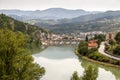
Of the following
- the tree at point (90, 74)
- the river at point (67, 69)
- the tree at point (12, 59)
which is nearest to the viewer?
the tree at point (12, 59)

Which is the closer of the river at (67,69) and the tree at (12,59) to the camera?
the tree at (12,59)

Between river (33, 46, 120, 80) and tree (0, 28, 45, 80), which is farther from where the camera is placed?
river (33, 46, 120, 80)

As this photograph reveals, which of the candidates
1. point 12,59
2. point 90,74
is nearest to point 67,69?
point 90,74

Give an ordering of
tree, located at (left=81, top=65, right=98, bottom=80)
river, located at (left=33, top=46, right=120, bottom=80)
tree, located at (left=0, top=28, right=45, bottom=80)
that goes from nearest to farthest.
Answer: tree, located at (left=0, top=28, right=45, bottom=80)
tree, located at (left=81, top=65, right=98, bottom=80)
river, located at (left=33, top=46, right=120, bottom=80)

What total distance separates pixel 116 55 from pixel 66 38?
89.8 metres

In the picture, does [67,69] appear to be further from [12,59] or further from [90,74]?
[12,59]

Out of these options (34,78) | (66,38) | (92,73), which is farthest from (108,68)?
(66,38)

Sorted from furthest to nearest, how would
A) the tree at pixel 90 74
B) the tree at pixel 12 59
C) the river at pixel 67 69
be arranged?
the river at pixel 67 69 → the tree at pixel 90 74 → the tree at pixel 12 59

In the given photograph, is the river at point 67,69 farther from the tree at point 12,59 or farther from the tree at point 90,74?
the tree at point 12,59

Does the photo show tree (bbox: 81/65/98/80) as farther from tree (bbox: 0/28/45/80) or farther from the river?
the river

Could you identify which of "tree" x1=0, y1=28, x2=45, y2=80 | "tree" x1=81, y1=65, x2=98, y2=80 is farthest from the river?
"tree" x1=0, y1=28, x2=45, y2=80

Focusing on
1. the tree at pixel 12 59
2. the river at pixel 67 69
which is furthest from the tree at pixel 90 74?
the river at pixel 67 69

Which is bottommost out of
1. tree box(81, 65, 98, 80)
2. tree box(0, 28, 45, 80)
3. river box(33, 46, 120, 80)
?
river box(33, 46, 120, 80)

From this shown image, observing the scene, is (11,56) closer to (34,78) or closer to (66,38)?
(34,78)
